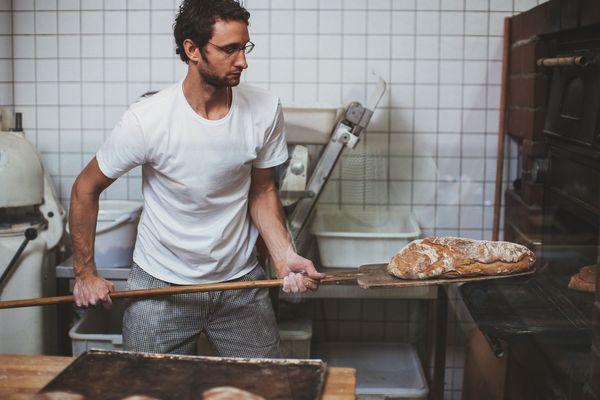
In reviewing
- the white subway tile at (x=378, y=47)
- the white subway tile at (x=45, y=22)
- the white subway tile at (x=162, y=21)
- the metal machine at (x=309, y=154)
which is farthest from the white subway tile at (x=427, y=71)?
the white subway tile at (x=45, y=22)

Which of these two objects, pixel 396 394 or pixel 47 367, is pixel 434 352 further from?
pixel 47 367

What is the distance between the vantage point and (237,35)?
178cm

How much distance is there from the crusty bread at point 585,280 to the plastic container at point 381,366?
621 millimetres

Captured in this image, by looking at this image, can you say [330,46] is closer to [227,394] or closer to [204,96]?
[204,96]

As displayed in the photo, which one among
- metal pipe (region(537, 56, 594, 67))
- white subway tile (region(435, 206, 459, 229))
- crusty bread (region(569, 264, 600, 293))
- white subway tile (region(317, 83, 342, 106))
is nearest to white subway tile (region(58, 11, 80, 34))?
white subway tile (region(317, 83, 342, 106))

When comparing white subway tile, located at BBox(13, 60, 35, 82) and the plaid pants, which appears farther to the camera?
white subway tile, located at BBox(13, 60, 35, 82)

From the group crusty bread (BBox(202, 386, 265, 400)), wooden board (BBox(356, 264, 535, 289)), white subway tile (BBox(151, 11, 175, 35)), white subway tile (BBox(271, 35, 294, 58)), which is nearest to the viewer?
crusty bread (BBox(202, 386, 265, 400))

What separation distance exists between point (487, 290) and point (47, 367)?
1.13 m

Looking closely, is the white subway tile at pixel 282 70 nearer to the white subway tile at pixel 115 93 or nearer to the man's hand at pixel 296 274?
the white subway tile at pixel 115 93

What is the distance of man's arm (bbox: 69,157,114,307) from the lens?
187 cm

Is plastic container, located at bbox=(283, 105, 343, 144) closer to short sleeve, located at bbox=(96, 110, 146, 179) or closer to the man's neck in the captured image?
the man's neck

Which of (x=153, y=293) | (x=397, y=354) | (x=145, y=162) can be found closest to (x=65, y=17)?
(x=145, y=162)

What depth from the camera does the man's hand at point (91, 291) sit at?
1.90m

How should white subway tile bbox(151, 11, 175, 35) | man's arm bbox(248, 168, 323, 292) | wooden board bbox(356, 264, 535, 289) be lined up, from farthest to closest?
white subway tile bbox(151, 11, 175, 35) → man's arm bbox(248, 168, 323, 292) → wooden board bbox(356, 264, 535, 289)
